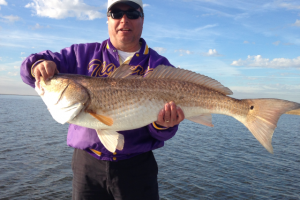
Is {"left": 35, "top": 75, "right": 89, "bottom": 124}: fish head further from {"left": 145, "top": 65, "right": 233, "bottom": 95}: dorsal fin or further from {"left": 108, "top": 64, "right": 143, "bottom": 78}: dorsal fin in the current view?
{"left": 145, "top": 65, "right": 233, "bottom": 95}: dorsal fin

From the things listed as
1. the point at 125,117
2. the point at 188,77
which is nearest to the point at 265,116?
the point at 188,77

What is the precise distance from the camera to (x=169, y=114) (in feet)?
11.1

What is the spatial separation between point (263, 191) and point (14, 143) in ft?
51.7

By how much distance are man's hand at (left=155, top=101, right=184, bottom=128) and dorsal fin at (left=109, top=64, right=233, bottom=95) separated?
484mm

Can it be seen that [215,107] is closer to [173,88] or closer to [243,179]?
[173,88]

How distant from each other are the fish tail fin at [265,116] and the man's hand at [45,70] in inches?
120

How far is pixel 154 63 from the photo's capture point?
3.87 m

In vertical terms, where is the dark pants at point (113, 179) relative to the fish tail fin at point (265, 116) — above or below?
below

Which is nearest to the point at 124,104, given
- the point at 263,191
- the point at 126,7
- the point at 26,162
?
the point at 126,7

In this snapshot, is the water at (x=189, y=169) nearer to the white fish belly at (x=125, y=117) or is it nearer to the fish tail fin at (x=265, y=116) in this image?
the fish tail fin at (x=265, y=116)

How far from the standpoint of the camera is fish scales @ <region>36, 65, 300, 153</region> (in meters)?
3.29

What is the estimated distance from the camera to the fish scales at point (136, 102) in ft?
10.8

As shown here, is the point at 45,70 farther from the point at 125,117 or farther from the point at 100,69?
the point at 125,117

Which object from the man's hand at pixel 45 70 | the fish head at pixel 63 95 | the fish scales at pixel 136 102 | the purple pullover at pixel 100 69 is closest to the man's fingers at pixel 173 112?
the fish scales at pixel 136 102
